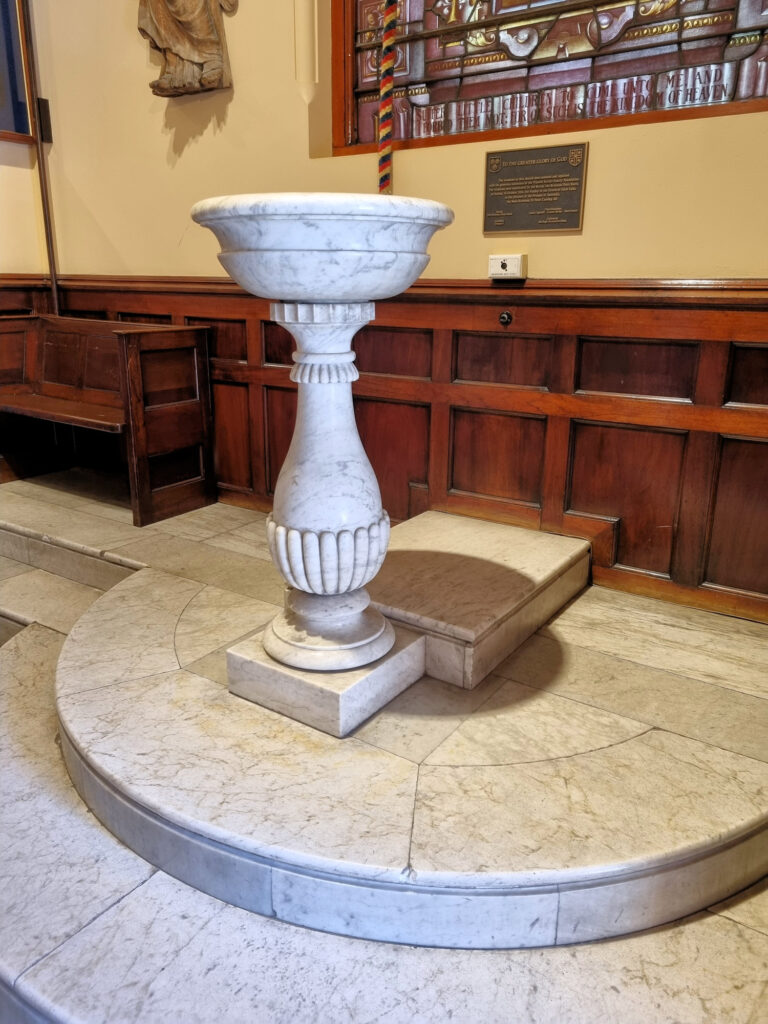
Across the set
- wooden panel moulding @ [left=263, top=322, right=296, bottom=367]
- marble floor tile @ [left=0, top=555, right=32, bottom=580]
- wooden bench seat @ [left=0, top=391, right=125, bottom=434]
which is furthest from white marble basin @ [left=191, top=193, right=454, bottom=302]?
marble floor tile @ [left=0, top=555, right=32, bottom=580]

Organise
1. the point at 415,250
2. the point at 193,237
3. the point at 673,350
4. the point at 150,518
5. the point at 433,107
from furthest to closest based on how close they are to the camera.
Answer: the point at 193,237 < the point at 150,518 < the point at 433,107 < the point at 673,350 < the point at 415,250

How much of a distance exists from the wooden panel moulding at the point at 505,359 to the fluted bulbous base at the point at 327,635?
118cm

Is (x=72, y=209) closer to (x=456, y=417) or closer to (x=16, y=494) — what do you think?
(x=16, y=494)

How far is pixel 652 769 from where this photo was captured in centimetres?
164

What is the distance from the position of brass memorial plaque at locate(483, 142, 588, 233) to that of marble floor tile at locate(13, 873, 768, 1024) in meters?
2.06

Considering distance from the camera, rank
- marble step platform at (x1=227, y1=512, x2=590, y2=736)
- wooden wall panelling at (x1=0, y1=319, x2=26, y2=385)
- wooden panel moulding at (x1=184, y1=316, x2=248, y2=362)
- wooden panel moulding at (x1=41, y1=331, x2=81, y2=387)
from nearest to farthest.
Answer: marble step platform at (x1=227, y1=512, x2=590, y2=736) < wooden panel moulding at (x1=184, y1=316, x2=248, y2=362) < wooden panel moulding at (x1=41, y1=331, x2=81, y2=387) < wooden wall panelling at (x1=0, y1=319, x2=26, y2=385)

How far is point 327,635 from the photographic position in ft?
6.00

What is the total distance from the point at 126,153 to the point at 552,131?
2.17 meters

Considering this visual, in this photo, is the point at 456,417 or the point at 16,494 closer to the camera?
the point at 456,417

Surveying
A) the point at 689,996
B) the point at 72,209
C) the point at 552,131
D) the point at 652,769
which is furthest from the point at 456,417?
the point at 72,209


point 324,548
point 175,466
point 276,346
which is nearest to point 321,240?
point 324,548

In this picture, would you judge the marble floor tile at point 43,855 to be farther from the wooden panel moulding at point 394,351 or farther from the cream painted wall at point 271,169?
the cream painted wall at point 271,169

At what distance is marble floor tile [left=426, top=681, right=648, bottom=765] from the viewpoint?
1683 millimetres

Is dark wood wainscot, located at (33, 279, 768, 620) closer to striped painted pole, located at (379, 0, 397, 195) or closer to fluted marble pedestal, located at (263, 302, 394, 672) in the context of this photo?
striped painted pole, located at (379, 0, 397, 195)
